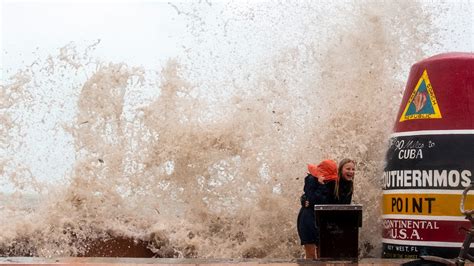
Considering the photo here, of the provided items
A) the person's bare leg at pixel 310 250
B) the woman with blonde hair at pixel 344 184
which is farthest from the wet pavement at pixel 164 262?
the person's bare leg at pixel 310 250

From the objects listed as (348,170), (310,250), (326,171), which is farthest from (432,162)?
(310,250)

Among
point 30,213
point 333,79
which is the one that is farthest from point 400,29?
point 30,213

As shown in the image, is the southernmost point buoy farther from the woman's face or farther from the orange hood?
the orange hood

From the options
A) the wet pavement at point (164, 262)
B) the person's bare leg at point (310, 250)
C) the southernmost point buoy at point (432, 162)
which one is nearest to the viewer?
the wet pavement at point (164, 262)

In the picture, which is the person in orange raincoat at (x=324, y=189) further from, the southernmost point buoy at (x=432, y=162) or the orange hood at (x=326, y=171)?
the southernmost point buoy at (x=432, y=162)

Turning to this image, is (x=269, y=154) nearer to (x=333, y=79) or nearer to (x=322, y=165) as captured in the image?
(x=333, y=79)

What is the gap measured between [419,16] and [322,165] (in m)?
2.57

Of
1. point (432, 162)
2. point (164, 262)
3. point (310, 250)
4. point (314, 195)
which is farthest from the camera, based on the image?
point (310, 250)

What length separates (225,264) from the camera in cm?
462

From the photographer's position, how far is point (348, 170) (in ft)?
18.4

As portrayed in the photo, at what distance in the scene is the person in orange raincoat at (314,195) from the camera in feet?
18.6

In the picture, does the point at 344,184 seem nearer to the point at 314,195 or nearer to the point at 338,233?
the point at 314,195

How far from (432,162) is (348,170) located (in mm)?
784

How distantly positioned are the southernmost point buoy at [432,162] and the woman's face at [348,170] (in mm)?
309
